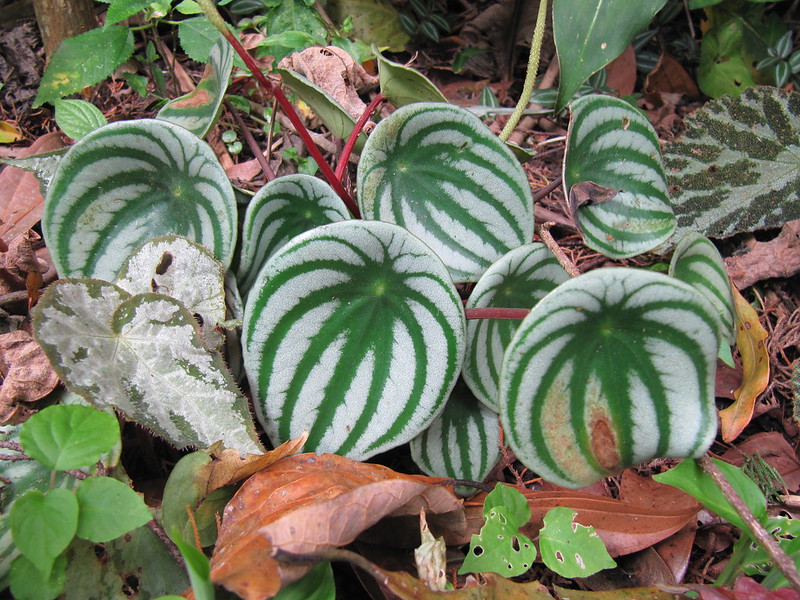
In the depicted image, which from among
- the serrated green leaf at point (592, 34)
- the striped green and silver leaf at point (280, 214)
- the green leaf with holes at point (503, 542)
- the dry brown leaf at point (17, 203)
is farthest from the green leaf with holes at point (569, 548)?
the dry brown leaf at point (17, 203)

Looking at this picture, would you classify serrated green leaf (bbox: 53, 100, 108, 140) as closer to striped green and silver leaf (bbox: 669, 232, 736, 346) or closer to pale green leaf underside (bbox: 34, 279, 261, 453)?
pale green leaf underside (bbox: 34, 279, 261, 453)

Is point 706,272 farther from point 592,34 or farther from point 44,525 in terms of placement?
point 44,525

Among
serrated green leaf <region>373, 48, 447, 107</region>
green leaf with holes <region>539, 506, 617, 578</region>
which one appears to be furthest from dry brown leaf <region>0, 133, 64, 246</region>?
green leaf with holes <region>539, 506, 617, 578</region>

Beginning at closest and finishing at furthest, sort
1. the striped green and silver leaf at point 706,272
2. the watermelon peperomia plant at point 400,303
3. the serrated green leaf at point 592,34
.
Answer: the watermelon peperomia plant at point 400,303, the striped green and silver leaf at point 706,272, the serrated green leaf at point 592,34

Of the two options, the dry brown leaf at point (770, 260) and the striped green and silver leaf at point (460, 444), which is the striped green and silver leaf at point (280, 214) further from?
the dry brown leaf at point (770, 260)

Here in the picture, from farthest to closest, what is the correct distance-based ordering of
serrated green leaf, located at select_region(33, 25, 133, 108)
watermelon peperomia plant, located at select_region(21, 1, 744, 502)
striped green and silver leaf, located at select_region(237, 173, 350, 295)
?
serrated green leaf, located at select_region(33, 25, 133, 108) → striped green and silver leaf, located at select_region(237, 173, 350, 295) → watermelon peperomia plant, located at select_region(21, 1, 744, 502)

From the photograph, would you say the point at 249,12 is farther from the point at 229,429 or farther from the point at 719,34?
the point at 719,34

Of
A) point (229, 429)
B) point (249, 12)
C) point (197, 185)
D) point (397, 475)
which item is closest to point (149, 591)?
point (229, 429)
